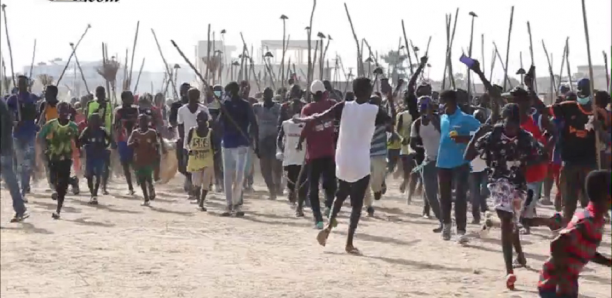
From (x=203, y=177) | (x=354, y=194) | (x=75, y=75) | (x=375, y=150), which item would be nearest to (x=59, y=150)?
(x=203, y=177)

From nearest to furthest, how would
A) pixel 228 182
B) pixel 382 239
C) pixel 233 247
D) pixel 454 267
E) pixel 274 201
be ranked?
pixel 454 267
pixel 233 247
pixel 382 239
pixel 228 182
pixel 274 201

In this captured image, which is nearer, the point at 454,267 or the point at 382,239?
the point at 454,267

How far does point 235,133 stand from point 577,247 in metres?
6.67

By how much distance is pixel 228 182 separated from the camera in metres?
11.0

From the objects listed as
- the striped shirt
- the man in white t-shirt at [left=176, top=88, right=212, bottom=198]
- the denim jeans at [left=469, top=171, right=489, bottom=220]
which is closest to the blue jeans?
the man in white t-shirt at [left=176, top=88, right=212, bottom=198]

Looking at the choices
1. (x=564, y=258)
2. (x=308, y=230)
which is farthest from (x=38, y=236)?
(x=564, y=258)

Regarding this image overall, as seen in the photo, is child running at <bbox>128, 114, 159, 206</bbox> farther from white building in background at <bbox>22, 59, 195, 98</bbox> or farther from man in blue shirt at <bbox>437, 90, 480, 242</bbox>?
white building in background at <bbox>22, 59, 195, 98</bbox>

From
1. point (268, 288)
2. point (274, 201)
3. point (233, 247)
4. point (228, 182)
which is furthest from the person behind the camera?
point (274, 201)

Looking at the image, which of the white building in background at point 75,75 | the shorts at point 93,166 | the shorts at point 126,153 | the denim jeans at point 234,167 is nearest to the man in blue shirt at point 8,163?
the shorts at point 93,166

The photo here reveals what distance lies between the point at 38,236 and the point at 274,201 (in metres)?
4.50

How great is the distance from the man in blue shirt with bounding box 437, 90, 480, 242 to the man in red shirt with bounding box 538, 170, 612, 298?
11.8ft

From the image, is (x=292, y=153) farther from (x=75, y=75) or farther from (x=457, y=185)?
(x=75, y=75)

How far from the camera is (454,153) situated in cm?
858

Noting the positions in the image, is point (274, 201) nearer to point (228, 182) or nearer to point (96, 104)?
point (228, 182)
